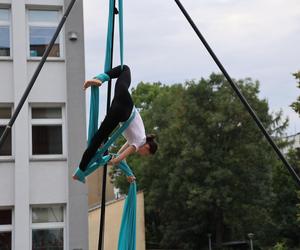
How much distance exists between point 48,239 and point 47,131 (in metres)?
2.64

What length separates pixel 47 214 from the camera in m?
16.5

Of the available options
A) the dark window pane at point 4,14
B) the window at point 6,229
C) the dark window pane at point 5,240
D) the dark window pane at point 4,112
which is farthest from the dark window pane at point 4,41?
the dark window pane at point 5,240

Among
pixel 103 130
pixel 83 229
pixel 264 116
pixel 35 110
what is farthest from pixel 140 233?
pixel 264 116

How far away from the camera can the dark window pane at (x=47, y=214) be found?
646 inches

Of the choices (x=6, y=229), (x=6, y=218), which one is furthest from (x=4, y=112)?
(x=6, y=229)

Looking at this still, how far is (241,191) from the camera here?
111ft

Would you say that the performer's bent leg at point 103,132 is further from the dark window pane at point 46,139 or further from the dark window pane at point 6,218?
the dark window pane at point 46,139

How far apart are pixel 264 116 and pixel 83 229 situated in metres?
20.2

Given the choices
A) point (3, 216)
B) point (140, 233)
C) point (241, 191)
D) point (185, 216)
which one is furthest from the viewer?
point (185, 216)

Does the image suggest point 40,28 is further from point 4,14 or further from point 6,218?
point 6,218

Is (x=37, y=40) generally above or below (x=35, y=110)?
above

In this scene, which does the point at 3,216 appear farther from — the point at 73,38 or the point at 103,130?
the point at 103,130

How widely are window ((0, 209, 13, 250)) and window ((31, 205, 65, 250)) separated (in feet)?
1.77

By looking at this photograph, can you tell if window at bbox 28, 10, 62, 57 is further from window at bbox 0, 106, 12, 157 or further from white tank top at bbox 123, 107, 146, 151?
white tank top at bbox 123, 107, 146, 151
